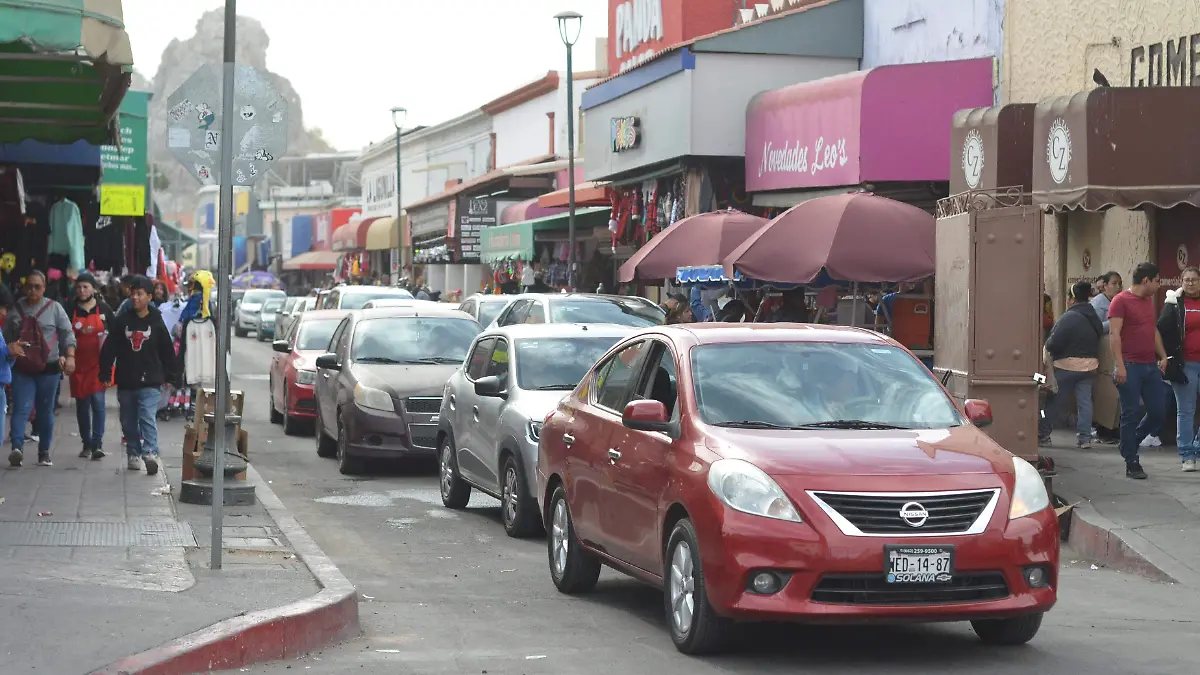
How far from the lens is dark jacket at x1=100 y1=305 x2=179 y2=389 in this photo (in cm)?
1505

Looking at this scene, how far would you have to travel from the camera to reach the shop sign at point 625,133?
30.4 metres

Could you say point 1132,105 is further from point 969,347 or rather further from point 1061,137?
point 969,347

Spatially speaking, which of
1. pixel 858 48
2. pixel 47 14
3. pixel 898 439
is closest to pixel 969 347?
pixel 898 439

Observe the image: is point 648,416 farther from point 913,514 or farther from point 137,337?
point 137,337

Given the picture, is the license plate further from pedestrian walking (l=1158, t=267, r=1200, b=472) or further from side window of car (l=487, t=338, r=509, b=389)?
pedestrian walking (l=1158, t=267, r=1200, b=472)

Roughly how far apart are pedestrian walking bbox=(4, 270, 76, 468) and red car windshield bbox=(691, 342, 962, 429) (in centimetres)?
872

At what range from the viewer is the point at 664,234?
20.7m

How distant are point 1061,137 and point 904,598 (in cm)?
949

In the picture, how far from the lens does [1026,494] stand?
25.5ft

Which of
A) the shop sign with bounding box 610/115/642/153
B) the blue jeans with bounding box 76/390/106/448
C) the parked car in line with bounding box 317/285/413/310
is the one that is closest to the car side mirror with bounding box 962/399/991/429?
the blue jeans with bounding box 76/390/106/448

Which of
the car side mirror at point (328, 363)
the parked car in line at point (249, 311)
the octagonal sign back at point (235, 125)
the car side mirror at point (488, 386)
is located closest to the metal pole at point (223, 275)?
the octagonal sign back at point (235, 125)

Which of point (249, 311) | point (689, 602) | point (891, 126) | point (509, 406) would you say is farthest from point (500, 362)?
point (249, 311)

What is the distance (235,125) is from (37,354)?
6.26 m

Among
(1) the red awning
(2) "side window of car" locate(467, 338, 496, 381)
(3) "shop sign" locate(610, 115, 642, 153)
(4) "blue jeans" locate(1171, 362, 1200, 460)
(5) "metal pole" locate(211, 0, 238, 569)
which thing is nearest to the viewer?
(5) "metal pole" locate(211, 0, 238, 569)
